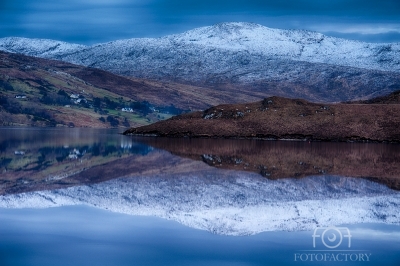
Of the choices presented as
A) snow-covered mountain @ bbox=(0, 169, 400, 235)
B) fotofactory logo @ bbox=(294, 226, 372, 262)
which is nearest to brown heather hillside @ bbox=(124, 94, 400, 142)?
snow-covered mountain @ bbox=(0, 169, 400, 235)

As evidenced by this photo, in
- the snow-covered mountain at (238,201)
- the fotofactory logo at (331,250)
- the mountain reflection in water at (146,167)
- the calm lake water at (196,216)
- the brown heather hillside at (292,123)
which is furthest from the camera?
the brown heather hillside at (292,123)

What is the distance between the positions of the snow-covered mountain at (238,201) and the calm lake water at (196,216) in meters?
0.03

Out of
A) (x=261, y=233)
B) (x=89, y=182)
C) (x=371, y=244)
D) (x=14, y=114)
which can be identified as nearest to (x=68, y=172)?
(x=89, y=182)

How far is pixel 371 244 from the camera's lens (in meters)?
14.7

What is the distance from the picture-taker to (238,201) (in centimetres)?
2075

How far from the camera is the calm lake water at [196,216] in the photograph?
1334cm

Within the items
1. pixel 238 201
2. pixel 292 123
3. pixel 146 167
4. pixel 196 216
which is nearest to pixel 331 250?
pixel 196 216

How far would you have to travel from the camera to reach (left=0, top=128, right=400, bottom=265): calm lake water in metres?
13.3

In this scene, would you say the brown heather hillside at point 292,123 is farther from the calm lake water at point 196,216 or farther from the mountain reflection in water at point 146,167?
the calm lake water at point 196,216

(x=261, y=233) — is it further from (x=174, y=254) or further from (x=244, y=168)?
(x=244, y=168)

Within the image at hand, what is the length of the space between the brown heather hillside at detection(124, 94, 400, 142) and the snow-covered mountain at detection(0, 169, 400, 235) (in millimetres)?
50967

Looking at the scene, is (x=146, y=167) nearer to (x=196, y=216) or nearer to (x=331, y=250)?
(x=196, y=216)

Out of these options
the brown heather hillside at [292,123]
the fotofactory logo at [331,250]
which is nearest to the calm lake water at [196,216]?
the fotofactory logo at [331,250]

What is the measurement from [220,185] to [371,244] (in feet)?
Answer: 38.0
